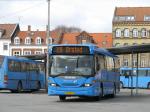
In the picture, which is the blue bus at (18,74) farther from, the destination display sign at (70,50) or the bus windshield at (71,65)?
the bus windshield at (71,65)

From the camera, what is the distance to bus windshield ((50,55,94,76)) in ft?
90.7

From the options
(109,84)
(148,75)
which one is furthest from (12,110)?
(148,75)

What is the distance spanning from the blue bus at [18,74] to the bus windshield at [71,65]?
12.6 metres

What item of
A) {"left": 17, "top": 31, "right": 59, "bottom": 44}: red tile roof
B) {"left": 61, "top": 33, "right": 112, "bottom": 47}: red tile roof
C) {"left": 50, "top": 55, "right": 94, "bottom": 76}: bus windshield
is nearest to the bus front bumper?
{"left": 50, "top": 55, "right": 94, "bottom": 76}: bus windshield

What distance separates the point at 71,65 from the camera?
27672 mm

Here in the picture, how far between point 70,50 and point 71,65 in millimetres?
880

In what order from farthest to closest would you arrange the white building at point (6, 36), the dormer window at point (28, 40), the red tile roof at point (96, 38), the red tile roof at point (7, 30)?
the red tile roof at point (96, 38), the dormer window at point (28, 40), the red tile roof at point (7, 30), the white building at point (6, 36)

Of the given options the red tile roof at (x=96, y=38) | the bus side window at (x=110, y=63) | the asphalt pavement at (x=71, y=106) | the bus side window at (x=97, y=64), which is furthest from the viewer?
the red tile roof at (x=96, y=38)

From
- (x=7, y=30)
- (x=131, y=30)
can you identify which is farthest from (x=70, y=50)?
(x=7, y=30)

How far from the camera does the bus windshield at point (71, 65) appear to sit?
90.7 ft

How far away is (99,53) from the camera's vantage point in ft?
97.3

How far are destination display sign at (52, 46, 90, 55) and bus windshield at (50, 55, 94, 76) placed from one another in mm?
210

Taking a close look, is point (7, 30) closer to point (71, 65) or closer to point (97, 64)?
point (97, 64)

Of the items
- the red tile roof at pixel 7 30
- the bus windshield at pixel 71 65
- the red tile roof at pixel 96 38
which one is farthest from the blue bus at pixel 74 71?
the red tile roof at pixel 96 38
